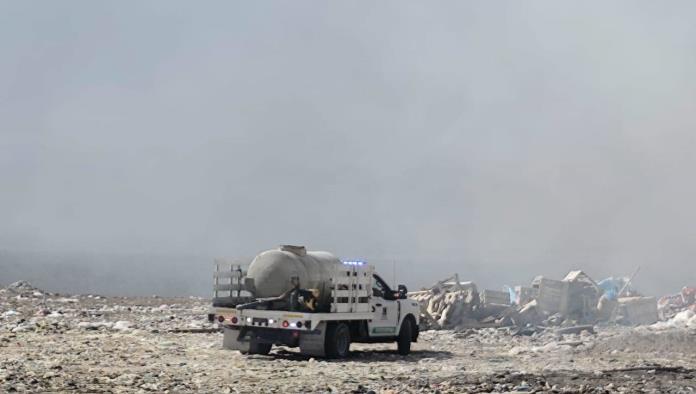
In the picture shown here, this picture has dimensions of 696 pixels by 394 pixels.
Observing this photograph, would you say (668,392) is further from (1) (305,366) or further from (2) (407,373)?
(1) (305,366)

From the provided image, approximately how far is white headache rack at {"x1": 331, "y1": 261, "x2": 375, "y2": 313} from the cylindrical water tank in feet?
0.84

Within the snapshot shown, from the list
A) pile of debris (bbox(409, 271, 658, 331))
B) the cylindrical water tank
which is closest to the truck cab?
the cylindrical water tank

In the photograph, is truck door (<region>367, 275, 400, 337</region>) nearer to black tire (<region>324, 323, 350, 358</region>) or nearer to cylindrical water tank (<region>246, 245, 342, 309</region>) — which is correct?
black tire (<region>324, 323, 350, 358</region>)

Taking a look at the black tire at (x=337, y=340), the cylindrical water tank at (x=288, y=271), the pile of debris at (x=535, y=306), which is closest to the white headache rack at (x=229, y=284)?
the cylindrical water tank at (x=288, y=271)

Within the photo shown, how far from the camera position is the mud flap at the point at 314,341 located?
2236 centimetres

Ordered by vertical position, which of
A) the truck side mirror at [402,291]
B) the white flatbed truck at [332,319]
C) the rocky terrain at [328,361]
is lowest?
the rocky terrain at [328,361]

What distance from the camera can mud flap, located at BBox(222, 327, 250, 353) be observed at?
23.1 m

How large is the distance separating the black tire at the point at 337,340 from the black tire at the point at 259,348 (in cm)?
147

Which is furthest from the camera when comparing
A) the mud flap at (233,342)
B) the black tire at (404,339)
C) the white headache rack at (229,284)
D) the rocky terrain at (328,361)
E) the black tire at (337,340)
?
the black tire at (404,339)

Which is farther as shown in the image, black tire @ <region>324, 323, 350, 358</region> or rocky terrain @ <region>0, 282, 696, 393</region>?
black tire @ <region>324, 323, 350, 358</region>

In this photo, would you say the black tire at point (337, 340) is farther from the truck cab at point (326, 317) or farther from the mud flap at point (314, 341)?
the mud flap at point (314, 341)

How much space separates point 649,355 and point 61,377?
14710 mm

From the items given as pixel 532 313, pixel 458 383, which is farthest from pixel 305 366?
pixel 532 313

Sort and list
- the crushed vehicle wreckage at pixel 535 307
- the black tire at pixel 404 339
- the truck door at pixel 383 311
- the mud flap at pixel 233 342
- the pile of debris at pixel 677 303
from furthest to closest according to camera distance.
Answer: the pile of debris at pixel 677 303, the crushed vehicle wreckage at pixel 535 307, the black tire at pixel 404 339, the truck door at pixel 383 311, the mud flap at pixel 233 342
